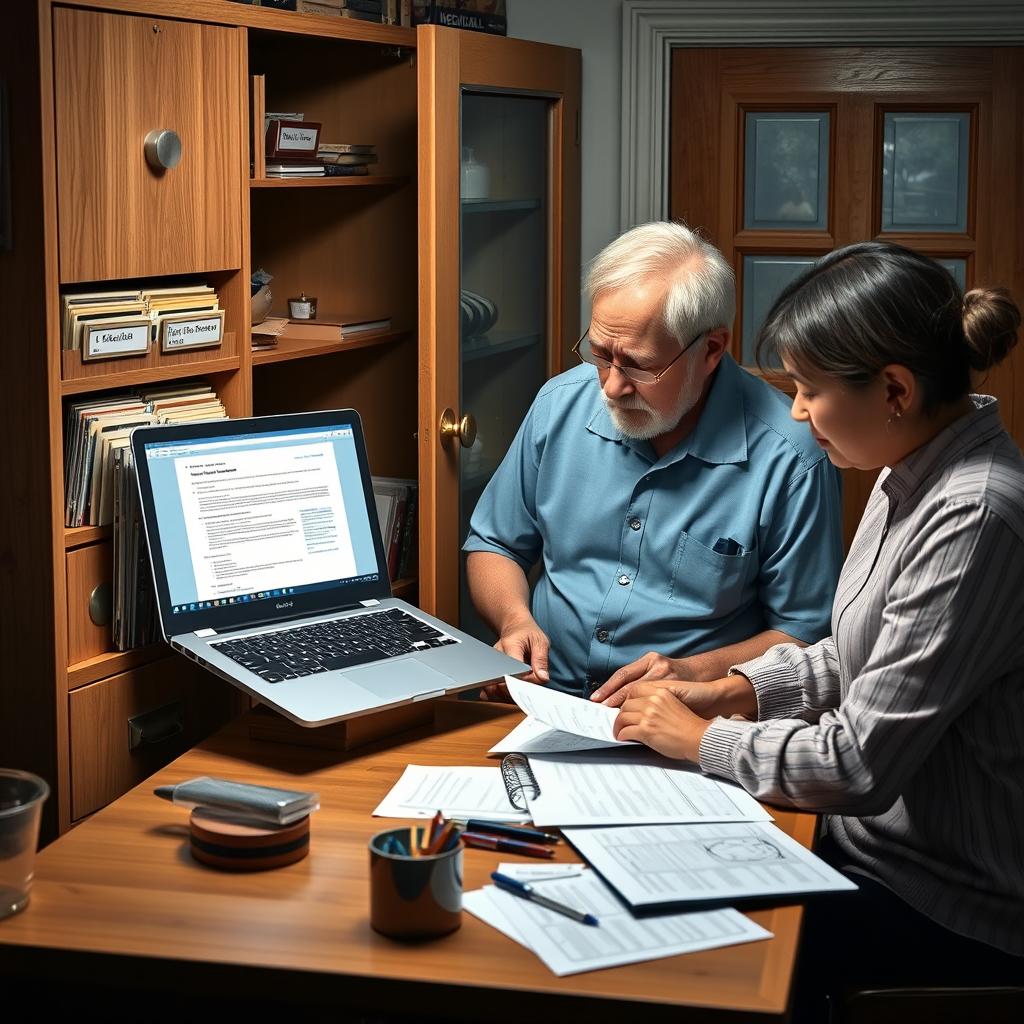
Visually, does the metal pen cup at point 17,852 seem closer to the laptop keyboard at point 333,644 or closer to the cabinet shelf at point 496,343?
the laptop keyboard at point 333,644

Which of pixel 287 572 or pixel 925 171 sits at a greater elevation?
pixel 925 171

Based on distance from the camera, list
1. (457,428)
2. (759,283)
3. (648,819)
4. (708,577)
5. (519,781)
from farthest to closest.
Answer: (759,283), (457,428), (708,577), (519,781), (648,819)

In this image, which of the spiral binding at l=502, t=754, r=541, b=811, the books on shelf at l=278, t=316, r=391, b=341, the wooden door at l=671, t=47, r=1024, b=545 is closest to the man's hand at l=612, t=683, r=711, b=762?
the spiral binding at l=502, t=754, r=541, b=811

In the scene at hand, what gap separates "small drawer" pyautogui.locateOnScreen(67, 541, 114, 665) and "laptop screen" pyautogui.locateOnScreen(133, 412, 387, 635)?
0.12 m

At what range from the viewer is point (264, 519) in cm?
194

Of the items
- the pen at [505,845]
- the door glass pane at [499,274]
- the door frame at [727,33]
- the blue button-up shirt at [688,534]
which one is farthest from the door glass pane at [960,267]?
the pen at [505,845]

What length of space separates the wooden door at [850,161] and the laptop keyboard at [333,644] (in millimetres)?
1663

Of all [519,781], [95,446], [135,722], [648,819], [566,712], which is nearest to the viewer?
A: [648,819]

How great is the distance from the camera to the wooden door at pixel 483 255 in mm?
2459

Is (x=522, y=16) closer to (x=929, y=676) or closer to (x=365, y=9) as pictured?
(x=365, y=9)

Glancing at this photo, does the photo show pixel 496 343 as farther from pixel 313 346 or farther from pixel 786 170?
pixel 786 170

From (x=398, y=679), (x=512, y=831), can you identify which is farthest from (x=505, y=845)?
(x=398, y=679)

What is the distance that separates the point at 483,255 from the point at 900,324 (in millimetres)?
1465

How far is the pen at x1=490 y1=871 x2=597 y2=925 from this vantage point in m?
1.27
